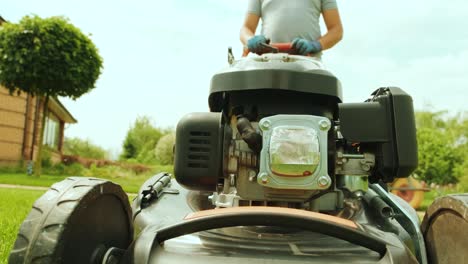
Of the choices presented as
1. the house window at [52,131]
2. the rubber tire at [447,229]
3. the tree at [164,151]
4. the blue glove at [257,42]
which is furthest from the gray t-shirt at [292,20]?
the tree at [164,151]

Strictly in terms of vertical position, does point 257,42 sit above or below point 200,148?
above

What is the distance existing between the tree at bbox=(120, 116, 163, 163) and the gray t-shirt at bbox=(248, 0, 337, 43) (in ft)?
117

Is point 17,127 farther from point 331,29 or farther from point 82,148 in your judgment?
point 82,148

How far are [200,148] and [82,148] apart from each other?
4514 cm

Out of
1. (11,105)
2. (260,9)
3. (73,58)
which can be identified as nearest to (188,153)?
(260,9)

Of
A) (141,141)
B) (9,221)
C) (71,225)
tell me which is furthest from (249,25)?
(141,141)

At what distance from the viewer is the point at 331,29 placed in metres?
2.41

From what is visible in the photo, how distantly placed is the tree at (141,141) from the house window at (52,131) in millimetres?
8339

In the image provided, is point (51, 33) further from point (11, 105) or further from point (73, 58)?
point (11, 105)

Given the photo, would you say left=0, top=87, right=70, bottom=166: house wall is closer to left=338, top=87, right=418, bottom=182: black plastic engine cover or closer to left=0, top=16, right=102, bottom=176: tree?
left=0, top=16, right=102, bottom=176: tree

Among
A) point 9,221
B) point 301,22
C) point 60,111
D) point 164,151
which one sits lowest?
point 9,221

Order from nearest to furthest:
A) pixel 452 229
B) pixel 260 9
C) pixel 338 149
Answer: pixel 452 229, pixel 338 149, pixel 260 9

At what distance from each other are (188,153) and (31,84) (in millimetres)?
13952

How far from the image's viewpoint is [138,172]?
75.3 ft
